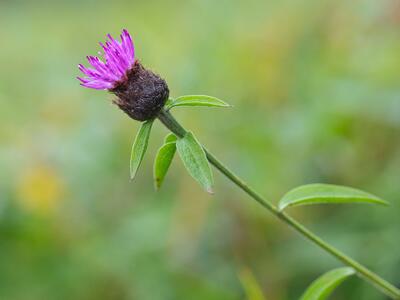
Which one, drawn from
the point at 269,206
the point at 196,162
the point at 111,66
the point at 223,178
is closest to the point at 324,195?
the point at 269,206

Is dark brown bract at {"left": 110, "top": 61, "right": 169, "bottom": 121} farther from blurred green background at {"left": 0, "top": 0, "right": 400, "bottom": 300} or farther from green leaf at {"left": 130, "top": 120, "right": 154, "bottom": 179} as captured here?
blurred green background at {"left": 0, "top": 0, "right": 400, "bottom": 300}

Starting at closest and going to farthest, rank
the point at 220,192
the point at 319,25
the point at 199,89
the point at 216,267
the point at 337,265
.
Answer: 1. the point at 337,265
2. the point at 216,267
3. the point at 220,192
4. the point at 199,89
5. the point at 319,25

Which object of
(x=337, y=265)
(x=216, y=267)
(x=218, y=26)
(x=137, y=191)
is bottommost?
(x=337, y=265)

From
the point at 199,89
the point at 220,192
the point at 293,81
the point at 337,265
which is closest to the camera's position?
the point at 337,265

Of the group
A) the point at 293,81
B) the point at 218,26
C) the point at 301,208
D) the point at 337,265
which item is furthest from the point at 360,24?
the point at 337,265

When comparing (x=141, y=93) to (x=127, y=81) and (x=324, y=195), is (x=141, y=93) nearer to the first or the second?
(x=127, y=81)

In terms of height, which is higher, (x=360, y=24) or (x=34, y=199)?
(x=34, y=199)

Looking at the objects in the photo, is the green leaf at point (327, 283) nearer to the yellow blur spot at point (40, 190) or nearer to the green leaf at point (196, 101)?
the green leaf at point (196, 101)

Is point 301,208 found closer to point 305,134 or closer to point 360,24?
point 305,134
